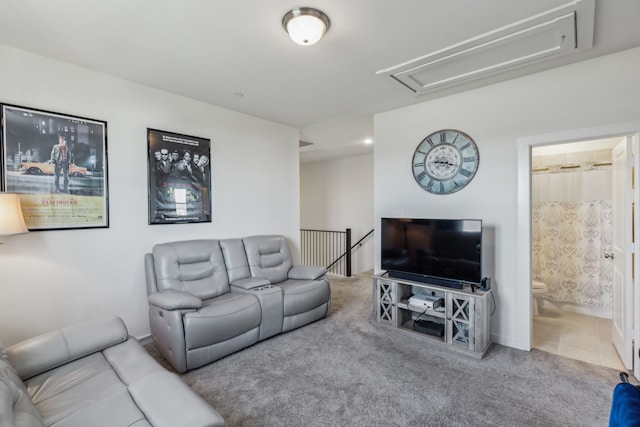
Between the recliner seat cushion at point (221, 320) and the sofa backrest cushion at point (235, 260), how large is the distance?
16.9 inches

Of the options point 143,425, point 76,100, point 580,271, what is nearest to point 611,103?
point 580,271

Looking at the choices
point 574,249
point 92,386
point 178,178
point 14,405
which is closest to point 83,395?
point 92,386

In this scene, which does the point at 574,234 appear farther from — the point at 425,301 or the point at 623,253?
the point at 425,301

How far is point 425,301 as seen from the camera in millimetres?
3070

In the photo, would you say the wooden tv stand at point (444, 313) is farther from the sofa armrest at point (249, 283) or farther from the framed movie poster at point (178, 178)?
the framed movie poster at point (178, 178)

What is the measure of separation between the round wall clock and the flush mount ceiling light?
1.93m

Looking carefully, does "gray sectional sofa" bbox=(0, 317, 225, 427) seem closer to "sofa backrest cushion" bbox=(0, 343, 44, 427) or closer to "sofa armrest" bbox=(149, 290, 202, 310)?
"sofa backrest cushion" bbox=(0, 343, 44, 427)

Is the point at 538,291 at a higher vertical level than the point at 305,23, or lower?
lower

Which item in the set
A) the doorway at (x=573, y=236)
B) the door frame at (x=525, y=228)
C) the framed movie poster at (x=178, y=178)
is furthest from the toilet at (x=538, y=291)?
the framed movie poster at (x=178, y=178)

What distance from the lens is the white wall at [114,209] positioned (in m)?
2.37

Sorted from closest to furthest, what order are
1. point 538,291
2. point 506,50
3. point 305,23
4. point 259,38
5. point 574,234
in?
point 305,23 < point 259,38 < point 506,50 < point 538,291 < point 574,234

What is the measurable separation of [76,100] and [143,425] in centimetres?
273

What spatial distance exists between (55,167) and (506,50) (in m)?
3.82

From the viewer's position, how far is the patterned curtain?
3.65 metres
